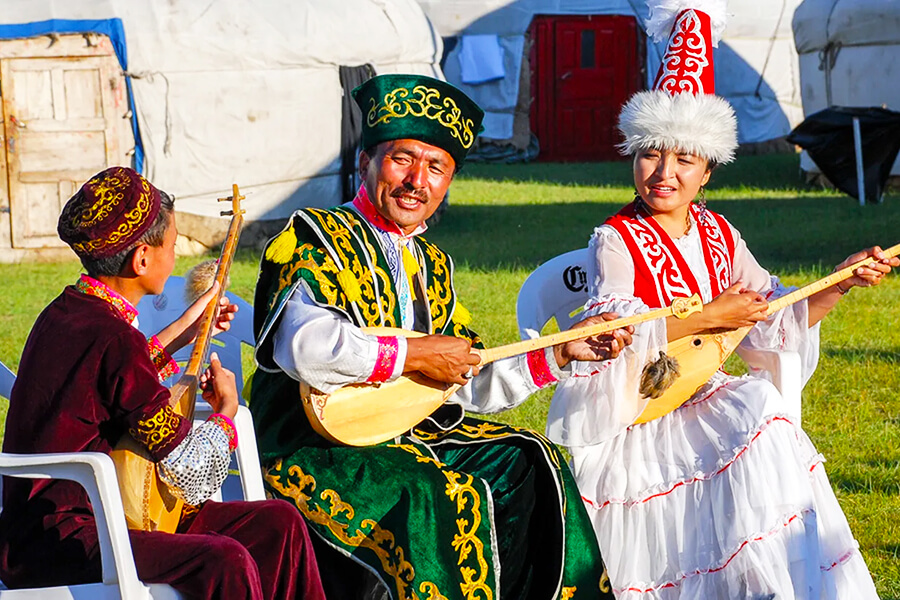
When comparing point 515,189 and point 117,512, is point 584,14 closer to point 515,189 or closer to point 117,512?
point 515,189

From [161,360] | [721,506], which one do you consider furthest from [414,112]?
[721,506]

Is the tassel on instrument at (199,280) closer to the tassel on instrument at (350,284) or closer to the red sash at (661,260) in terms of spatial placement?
the tassel on instrument at (350,284)

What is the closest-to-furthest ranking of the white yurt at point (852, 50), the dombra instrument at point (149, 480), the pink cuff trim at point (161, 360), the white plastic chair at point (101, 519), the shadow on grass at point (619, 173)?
the white plastic chair at point (101, 519)
the dombra instrument at point (149, 480)
the pink cuff trim at point (161, 360)
the white yurt at point (852, 50)
the shadow on grass at point (619, 173)

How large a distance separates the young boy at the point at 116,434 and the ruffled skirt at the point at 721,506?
1.16 metres

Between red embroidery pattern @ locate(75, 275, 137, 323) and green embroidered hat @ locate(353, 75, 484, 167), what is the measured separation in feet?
2.80

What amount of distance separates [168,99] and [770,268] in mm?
5882

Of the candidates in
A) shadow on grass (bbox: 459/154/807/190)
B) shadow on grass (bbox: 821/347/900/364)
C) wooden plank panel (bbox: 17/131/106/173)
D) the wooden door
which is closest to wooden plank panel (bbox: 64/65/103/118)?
the wooden door

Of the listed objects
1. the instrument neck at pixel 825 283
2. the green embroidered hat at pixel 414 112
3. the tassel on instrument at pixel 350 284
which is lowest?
the instrument neck at pixel 825 283

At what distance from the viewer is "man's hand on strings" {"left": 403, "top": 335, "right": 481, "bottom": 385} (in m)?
3.23

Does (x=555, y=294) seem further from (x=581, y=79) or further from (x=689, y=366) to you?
(x=581, y=79)

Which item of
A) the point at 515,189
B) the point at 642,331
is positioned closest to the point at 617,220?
the point at 642,331

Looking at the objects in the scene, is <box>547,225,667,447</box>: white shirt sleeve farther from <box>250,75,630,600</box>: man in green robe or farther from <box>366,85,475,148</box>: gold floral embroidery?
<box>366,85,475,148</box>: gold floral embroidery

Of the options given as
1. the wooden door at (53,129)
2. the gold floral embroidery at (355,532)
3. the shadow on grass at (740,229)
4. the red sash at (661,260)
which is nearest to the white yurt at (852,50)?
the shadow on grass at (740,229)

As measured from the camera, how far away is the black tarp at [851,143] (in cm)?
1456
